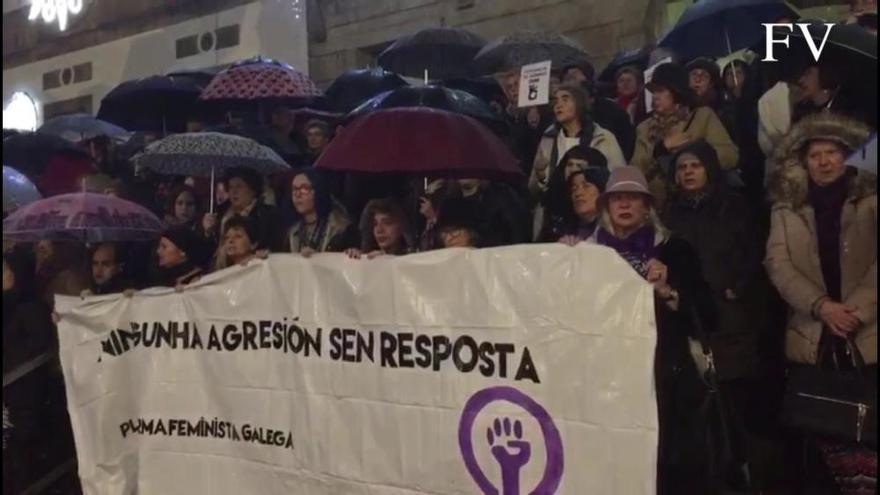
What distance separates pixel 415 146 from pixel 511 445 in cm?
168

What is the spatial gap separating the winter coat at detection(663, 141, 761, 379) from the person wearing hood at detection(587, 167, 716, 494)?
334mm

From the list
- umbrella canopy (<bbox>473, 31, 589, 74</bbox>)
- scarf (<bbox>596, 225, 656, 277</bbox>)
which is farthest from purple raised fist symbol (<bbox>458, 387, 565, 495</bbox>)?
umbrella canopy (<bbox>473, 31, 589, 74</bbox>)

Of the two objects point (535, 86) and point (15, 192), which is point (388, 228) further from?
point (15, 192)

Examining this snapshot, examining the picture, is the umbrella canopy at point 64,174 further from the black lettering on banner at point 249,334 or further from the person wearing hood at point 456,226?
the person wearing hood at point 456,226

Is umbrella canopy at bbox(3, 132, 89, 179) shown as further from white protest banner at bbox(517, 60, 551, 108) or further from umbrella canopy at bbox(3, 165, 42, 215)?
white protest banner at bbox(517, 60, 551, 108)

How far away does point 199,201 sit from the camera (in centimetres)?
737

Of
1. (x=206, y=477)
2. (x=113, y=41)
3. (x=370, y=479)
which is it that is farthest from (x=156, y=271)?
(x=113, y=41)

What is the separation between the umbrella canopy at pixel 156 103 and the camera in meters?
9.23

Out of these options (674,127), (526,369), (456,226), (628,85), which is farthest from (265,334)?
(628,85)

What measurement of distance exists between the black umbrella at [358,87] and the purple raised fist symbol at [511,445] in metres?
4.76

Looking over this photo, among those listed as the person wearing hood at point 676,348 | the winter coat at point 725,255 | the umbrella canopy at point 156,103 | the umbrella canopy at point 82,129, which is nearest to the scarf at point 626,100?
the winter coat at point 725,255

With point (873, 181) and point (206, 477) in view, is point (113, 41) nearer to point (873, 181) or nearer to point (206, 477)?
point (206, 477)

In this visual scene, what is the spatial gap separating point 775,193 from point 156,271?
360 cm

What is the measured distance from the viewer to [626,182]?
4.44m
